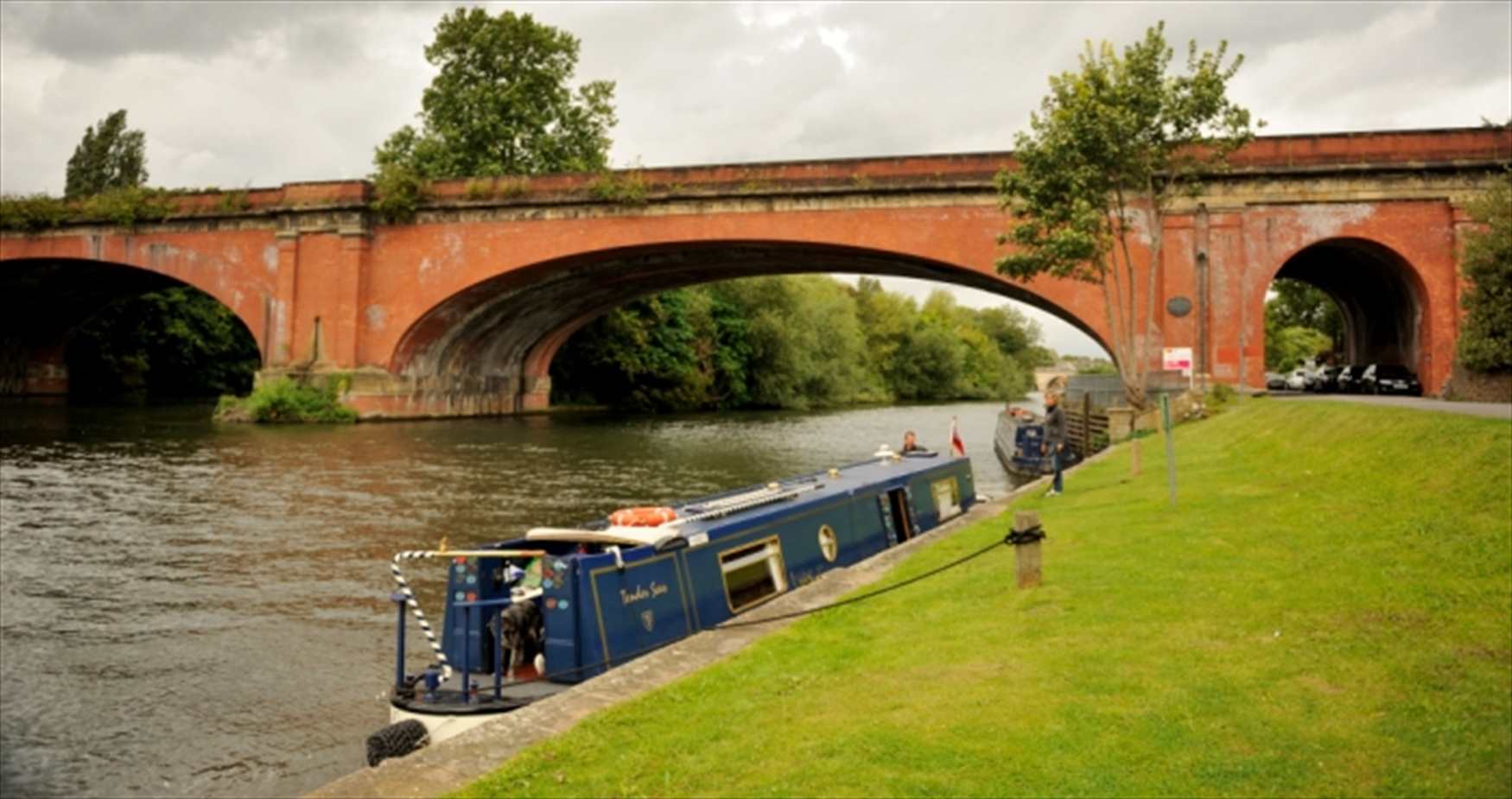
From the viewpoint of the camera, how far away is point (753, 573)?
8.77 metres

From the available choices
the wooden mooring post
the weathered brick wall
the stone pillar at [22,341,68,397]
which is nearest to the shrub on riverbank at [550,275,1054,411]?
the stone pillar at [22,341,68,397]

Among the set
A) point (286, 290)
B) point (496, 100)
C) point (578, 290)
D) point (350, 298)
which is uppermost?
point (496, 100)

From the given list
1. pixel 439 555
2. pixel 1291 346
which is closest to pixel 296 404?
pixel 439 555

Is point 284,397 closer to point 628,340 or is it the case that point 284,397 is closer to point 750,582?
point 628,340

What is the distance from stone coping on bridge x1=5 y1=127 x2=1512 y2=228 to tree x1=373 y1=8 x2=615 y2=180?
875cm

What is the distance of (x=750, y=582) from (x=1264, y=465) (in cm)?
656

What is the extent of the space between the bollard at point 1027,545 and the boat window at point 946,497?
621 centimetres

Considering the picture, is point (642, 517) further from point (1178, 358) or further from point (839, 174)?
point (839, 174)

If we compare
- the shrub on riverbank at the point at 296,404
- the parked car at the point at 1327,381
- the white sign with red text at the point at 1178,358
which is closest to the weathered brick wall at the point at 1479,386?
the white sign with red text at the point at 1178,358

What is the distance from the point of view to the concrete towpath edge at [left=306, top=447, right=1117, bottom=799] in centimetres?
458

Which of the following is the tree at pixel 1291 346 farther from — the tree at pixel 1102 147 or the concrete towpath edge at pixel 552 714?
the concrete towpath edge at pixel 552 714

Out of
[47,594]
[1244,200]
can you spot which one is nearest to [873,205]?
[1244,200]

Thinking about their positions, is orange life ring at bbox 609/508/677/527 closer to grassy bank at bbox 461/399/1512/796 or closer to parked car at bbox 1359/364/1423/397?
grassy bank at bbox 461/399/1512/796

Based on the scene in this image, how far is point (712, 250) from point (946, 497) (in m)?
17.4
